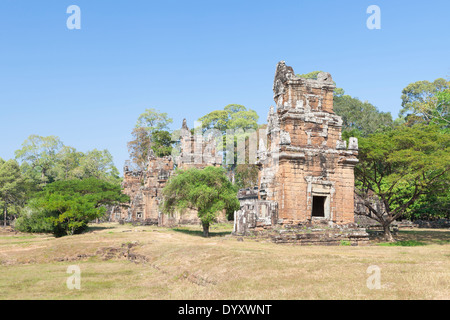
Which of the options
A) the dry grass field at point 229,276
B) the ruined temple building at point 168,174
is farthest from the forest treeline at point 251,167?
the dry grass field at point 229,276

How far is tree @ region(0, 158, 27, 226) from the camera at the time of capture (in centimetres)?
4684

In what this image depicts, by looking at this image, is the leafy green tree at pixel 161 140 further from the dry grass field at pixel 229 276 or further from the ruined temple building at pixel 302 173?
the dry grass field at pixel 229 276

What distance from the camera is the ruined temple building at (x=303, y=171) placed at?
18.2 metres

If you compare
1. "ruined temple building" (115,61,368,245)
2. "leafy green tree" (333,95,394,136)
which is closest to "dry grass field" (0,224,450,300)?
"ruined temple building" (115,61,368,245)

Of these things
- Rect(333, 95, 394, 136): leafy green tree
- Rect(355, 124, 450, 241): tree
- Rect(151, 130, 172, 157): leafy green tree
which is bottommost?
Rect(355, 124, 450, 241): tree

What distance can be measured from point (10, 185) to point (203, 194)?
103 ft

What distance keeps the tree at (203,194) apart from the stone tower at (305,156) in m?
6.84

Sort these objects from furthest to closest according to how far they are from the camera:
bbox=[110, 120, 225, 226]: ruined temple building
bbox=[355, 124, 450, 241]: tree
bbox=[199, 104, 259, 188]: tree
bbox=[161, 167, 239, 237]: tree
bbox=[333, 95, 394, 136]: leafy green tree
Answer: bbox=[333, 95, 394, 136]: leafy green tree, bbox=[199, 104, 259, 188]: tree, bbox=[110, 120, 225, 226]: ruined temple building, bbox=[161, 167, 239, 237]: tree, bbox=[355, 124, 450, 241]: tree

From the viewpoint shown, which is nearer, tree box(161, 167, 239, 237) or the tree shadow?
the tree shadow

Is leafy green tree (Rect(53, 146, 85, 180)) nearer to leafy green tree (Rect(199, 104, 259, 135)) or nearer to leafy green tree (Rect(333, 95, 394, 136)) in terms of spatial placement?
leafy green tree (Rect(199, 104, 259, 135))

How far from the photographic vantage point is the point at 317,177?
1933 centimetres

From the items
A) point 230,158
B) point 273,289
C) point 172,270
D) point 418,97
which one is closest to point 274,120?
point 172,270

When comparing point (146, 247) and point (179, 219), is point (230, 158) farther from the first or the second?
point (146, 247)
